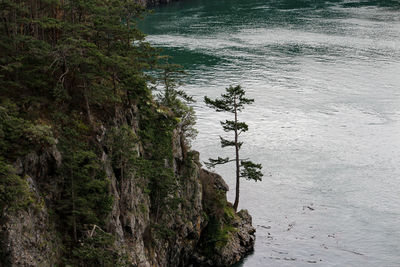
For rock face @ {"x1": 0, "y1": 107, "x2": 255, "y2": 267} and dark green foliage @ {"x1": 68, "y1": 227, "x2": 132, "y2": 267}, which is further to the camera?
dark green foliage @ {"x1": 68, "y1": 227, "x2": 132, "y2": 267}

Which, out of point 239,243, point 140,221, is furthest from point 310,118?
point 140,221

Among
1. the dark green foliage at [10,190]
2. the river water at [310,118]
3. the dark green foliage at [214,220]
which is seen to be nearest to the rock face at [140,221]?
the dark green foliage at [214,220]

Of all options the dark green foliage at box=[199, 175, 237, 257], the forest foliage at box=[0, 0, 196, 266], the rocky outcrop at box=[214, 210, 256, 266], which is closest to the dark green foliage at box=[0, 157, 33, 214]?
the forest foliage at box=[0, 0, 196, 266]

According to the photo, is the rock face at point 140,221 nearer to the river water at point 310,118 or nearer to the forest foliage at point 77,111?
the forest foliage at point 77,111

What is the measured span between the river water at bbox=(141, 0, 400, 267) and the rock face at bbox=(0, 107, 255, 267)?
15.8 ft

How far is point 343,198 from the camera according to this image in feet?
199

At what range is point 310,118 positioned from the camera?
→ 86625 millimetres

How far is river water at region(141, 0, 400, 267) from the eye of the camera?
2073 inches

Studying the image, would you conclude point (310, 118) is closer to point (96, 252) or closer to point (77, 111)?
point (77, 111)

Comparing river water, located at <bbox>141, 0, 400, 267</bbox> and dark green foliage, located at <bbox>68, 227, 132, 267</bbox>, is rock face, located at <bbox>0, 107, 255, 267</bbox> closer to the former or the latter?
dark green foliage, located at <bbox>68, 227, 132, 267</bbox>

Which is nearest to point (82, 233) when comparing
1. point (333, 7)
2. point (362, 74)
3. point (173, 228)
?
point (173, 228)

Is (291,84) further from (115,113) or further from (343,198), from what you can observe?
(115,113)

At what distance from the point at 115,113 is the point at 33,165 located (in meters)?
9.66

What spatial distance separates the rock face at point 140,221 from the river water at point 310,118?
4823 millimetres
